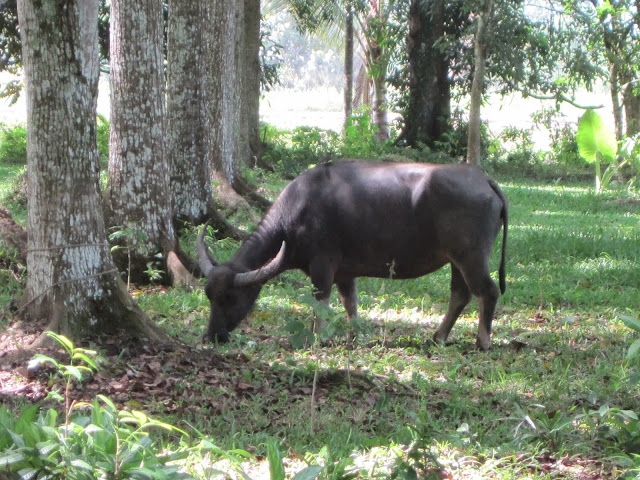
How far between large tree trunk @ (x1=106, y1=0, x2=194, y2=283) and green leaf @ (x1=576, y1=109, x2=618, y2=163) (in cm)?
658

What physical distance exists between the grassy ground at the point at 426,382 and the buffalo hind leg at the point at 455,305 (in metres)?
0.12

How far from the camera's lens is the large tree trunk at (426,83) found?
22.0 metres

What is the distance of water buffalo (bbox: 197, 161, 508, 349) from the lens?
6.70 m

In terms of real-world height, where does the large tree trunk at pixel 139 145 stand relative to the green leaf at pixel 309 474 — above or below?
above

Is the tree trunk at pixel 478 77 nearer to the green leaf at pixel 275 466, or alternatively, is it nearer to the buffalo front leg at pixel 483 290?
the buffalo front leg at pixel 483 290

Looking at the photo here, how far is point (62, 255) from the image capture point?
554cm

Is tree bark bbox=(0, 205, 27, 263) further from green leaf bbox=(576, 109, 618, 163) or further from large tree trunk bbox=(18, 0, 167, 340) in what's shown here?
green leaf bbox=(576, 109, 618, 163)

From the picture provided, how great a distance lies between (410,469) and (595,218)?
10444 mm

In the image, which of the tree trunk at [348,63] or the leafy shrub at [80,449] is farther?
the tree trunk at [348,63]

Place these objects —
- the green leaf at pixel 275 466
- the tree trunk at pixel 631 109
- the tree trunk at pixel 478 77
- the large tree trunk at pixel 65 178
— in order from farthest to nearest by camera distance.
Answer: the tree trunk at pixel 631 109 → the tree trunk at pixel 478 77 → the large tree trunk at pixel 65 178 → the green leaf at pixel 275 466

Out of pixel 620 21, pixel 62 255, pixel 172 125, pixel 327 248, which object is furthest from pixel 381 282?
pixel 620 21

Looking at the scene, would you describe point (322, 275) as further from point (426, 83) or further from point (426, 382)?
point (426, 83)

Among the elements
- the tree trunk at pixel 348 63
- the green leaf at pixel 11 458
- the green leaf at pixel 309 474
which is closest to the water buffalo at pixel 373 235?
the green leaf at pixel 309 474

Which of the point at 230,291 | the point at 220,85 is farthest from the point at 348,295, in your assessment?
the point at 220,85
